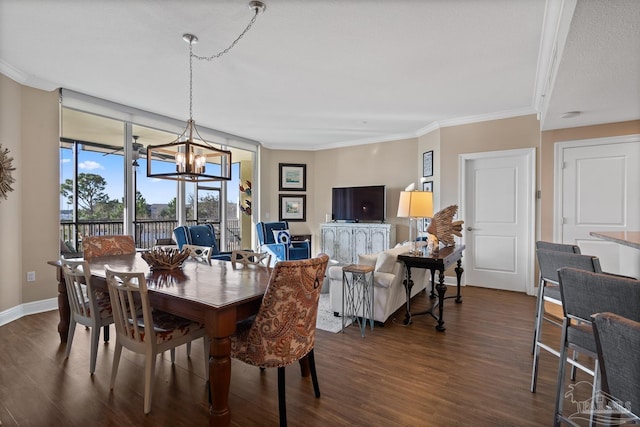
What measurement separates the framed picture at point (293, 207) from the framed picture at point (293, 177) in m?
0.18

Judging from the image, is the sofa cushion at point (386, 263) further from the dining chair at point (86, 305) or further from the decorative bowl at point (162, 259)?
the dining chair at point (86, 305)

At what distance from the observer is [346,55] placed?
2.91 m

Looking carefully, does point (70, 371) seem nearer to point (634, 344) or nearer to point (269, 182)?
point (634, 344)

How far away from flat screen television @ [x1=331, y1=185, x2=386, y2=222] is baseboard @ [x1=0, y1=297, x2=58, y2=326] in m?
4.68

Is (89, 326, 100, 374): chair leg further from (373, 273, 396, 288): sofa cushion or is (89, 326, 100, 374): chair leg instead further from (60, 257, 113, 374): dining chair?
(373, 273, 396, 288): sofa cushion

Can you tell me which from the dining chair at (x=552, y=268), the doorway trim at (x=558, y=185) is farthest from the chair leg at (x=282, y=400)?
the doorway trim at (x=558, y=185)

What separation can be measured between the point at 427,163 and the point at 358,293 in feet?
10.4

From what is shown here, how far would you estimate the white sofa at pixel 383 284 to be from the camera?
315cm

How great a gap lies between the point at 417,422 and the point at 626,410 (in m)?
1.15

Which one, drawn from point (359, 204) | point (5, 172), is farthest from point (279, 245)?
point (5, 172)

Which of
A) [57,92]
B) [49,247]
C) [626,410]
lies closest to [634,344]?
[626,410]

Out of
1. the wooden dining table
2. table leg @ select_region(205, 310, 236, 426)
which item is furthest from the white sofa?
table leg @ select_region(205, 310, 236, 426)

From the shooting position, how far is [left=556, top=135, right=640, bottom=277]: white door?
3777 millimetres

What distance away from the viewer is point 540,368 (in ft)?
7.80
